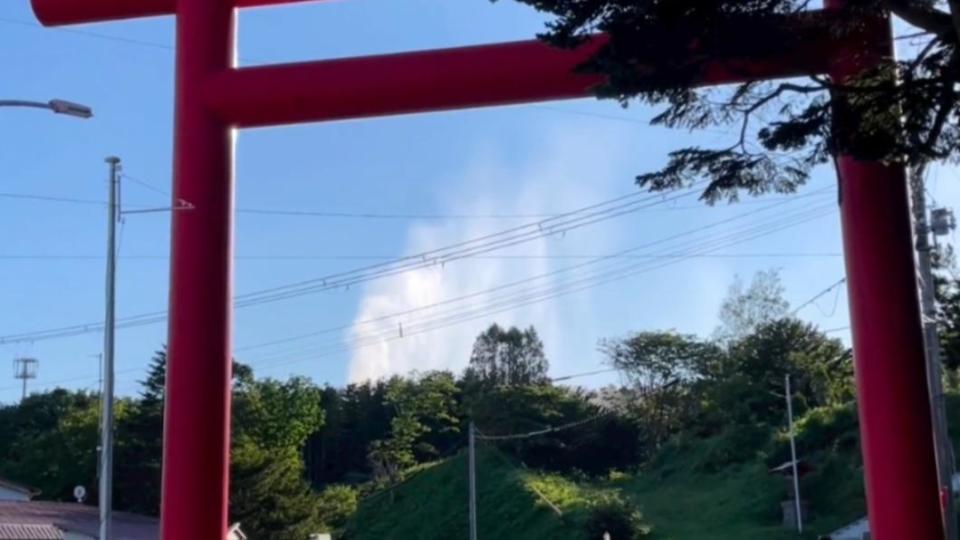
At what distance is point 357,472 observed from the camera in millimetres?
53156

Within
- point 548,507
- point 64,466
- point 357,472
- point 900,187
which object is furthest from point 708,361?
point 900,187

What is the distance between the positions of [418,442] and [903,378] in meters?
43.7

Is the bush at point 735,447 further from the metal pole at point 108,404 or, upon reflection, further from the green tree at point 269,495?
the metal pole at point 108,404

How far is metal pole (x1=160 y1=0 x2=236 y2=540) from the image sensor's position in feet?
23.9

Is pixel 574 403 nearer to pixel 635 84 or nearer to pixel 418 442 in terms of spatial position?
pixel 418 442

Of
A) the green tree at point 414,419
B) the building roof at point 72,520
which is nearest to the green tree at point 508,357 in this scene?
the green tree at point 414,419

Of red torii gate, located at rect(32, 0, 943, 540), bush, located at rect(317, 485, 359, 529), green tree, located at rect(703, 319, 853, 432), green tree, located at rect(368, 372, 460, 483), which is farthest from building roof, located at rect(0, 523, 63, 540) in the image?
green tree, located at rect(703, 319, 853, 432)

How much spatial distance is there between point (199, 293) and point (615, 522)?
86.8 ft

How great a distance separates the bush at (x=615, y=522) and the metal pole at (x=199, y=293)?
25810 millimetres

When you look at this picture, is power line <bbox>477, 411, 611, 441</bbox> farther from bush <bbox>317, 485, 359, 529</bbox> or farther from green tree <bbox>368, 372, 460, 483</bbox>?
bush <bbox>317, 485, 359, 529</bbox>

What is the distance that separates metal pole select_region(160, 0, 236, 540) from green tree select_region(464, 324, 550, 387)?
45682 millimetres

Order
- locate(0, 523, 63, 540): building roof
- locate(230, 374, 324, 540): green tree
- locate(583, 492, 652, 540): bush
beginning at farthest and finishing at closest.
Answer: locate(583, 492, 652, 540): bush < locate(230, 374, 324, 540): green tree < locate(0, 523, 63, 540): building roof

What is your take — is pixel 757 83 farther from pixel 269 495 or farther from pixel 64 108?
pixel 269 495

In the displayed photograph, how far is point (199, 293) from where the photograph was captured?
24.6 ft
